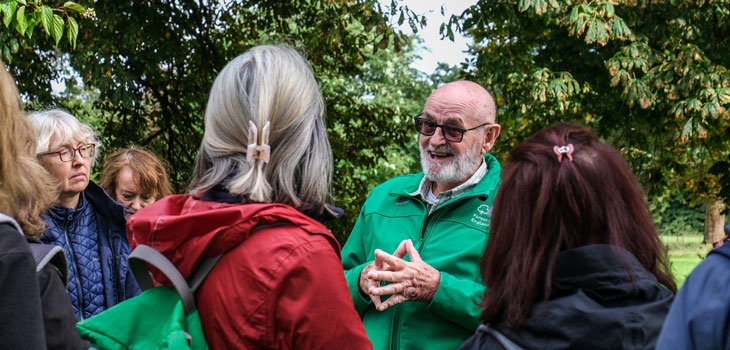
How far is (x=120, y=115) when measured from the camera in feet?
35.1

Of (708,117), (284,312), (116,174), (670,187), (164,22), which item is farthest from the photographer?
(670,187)

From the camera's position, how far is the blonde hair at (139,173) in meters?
4.45

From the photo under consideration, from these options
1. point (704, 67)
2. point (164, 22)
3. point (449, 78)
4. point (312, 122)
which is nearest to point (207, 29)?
point (164, 22)

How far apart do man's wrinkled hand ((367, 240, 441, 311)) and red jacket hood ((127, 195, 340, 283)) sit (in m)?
1.19

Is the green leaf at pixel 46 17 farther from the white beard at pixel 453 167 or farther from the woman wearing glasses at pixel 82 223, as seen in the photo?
the white beard at pixel 453 167

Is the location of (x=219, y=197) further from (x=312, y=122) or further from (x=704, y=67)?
(x=704, y=67)

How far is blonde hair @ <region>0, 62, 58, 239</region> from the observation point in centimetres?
195

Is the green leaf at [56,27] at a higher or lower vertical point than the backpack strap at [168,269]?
higher

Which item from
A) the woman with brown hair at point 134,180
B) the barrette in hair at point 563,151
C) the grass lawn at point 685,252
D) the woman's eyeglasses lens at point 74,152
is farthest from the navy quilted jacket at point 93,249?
the grass lawn at point 685,252

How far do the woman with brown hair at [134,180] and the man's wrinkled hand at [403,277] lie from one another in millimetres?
1750

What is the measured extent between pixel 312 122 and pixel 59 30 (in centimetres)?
292

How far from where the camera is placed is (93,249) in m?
3.56

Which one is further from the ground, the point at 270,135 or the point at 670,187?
the point at 270,135

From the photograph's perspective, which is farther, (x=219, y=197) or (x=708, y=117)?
Answer: (x=708, y=117)
